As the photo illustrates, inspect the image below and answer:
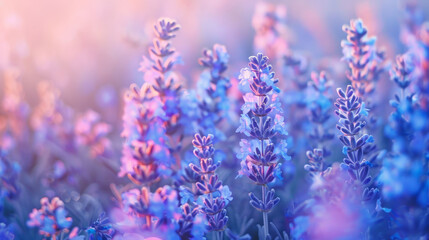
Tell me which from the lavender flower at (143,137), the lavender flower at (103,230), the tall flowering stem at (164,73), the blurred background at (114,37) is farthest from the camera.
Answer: the blurred background at (114,37)

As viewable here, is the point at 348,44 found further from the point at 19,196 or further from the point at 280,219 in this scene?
the point at 19,196

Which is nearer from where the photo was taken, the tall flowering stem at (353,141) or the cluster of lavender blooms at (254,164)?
the cluster of lavender blooms at (254,164)

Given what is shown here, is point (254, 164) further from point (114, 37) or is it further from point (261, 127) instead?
point (114, 37)

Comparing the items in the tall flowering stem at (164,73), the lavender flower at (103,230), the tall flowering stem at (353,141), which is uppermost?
the tall flowering stem at (164,73)

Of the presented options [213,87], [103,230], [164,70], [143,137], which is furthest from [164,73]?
[103,230]

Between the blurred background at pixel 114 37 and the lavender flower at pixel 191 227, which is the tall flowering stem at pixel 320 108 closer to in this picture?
the lavender flower at pixel 191 227

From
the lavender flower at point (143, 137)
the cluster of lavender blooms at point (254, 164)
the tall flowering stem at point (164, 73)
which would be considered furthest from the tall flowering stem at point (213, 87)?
the lavender flower at point (143, 137)

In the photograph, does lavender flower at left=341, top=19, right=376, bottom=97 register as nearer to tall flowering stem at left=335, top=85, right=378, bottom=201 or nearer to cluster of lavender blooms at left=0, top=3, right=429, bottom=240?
cluster of lavender blooms at left=0, top=3, right=429, bottom=240

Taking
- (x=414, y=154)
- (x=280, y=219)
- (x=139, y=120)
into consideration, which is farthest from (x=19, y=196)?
(x=414, y=154)
